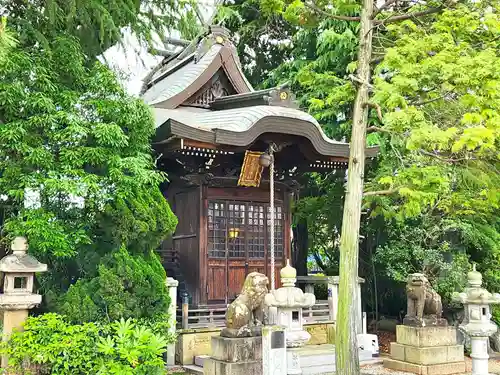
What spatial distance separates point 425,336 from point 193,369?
440 cm

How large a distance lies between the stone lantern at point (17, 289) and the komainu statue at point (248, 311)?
288 centimetres

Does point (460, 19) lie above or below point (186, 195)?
above

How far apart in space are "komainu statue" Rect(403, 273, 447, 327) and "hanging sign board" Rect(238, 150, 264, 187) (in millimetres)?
4313

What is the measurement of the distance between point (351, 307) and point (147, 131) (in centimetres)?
437

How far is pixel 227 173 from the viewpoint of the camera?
12.5 metres

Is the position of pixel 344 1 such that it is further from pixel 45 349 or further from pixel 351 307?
pixel 45 349

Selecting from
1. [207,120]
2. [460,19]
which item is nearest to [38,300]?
[207,120]

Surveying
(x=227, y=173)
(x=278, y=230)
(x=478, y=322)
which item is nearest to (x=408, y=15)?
(x=478, y=322)

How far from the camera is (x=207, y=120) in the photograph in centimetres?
1237

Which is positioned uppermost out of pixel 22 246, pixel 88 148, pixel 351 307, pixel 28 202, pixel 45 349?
pixel 88 148

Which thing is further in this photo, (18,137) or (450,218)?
(450,218)

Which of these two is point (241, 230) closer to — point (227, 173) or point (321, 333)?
point (227, 173)

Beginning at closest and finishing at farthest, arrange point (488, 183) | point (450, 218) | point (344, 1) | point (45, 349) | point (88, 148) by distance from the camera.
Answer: point (45, 349)
point (88, 148)
point (344, 1)
point (488, 183)
point (450, 218)

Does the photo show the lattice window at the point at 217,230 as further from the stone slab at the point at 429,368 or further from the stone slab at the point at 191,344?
the stone slab at the point at 429,368
